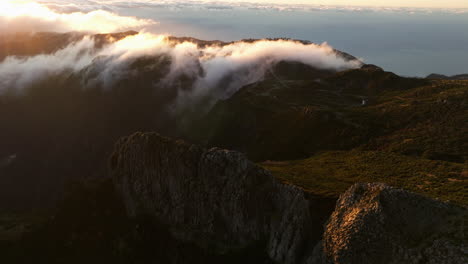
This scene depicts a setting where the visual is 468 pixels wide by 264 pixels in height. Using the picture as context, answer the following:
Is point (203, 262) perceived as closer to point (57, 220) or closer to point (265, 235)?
point (265, 235)

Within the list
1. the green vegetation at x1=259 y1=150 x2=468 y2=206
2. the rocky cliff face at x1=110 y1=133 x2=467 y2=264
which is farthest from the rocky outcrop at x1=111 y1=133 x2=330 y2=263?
the green vegetation at x1=259 y1=150 x2=468 y2=206

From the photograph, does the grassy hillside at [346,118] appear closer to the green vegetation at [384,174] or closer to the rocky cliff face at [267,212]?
the green vegetation at [384,174]

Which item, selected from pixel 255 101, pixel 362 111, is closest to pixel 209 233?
pixel 362 111

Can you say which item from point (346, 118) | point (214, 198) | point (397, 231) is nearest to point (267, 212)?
point (214, 198)

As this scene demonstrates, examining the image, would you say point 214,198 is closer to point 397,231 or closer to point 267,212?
point 267,212

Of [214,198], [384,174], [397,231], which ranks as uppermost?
[397,231]

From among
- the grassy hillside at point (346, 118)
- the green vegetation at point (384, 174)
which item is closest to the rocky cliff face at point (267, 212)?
the green vegetation at point (384, 174)
